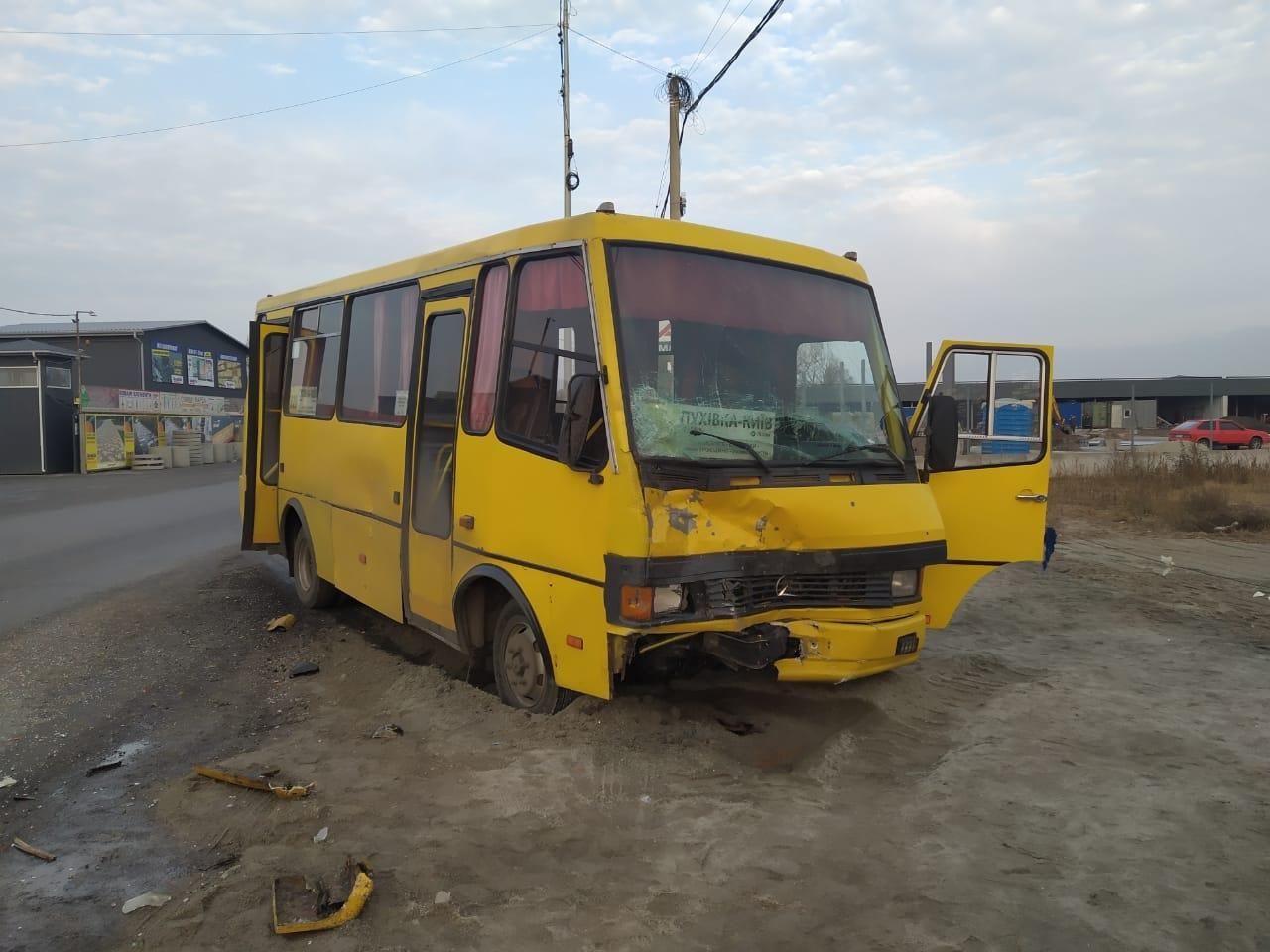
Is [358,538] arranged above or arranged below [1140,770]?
above

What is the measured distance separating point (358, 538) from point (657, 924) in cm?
478

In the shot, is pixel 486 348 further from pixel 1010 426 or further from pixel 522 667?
pixel 1010 426

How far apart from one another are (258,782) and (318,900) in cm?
131

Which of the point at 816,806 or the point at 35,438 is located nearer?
the point at 816,806

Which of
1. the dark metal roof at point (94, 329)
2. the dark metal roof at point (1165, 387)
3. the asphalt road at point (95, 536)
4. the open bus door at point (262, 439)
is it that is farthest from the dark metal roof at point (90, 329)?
the dark metal roof at point (1165, 387)

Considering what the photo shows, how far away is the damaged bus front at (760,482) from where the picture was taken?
4.61 meters

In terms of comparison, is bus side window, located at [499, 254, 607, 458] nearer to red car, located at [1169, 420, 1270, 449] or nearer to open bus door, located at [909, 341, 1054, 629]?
open bus door, located at [909, 341, 1054, 629]

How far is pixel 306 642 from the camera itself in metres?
7.91

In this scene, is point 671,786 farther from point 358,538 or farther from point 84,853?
point 358,538

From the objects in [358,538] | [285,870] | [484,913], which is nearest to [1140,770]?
[484,913]

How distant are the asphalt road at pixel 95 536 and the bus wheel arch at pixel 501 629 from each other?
184 inches

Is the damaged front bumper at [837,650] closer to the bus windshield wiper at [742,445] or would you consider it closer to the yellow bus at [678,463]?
the yellow bus at [678,463]

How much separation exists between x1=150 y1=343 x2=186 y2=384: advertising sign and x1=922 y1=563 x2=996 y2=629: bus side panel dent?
4576 centimetres

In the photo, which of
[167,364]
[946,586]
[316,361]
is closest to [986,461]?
[946,586]
